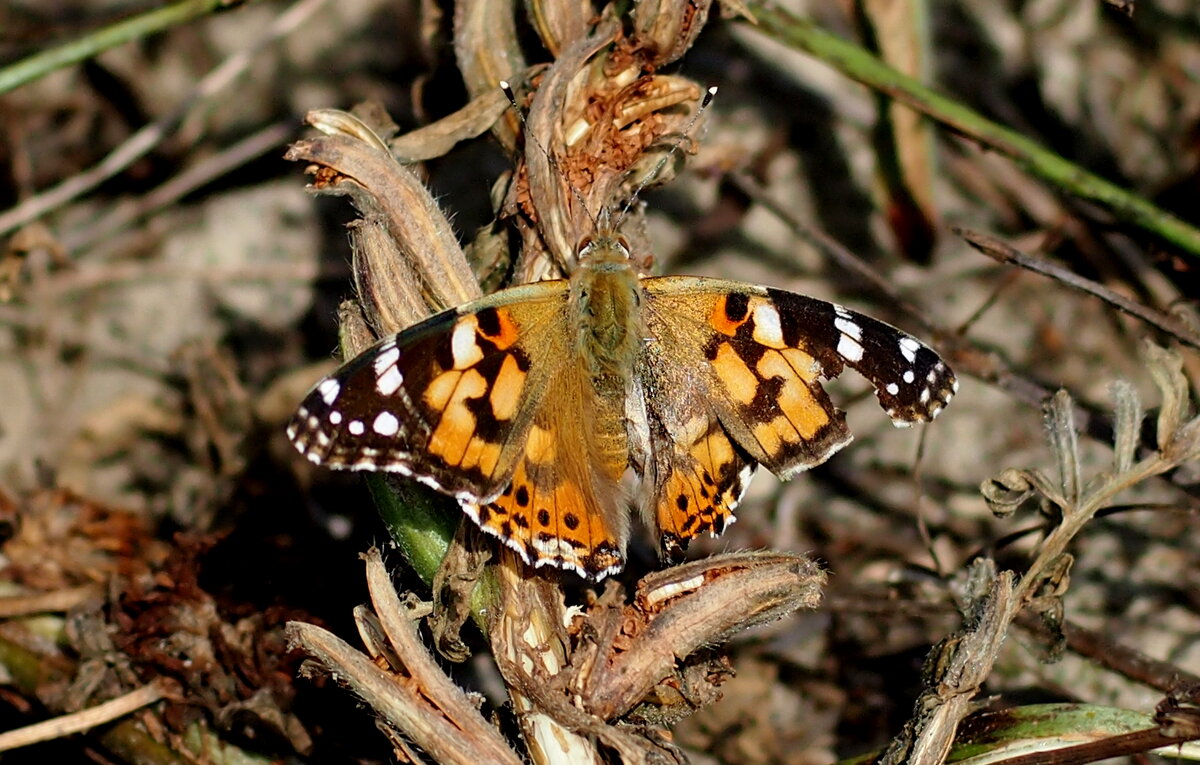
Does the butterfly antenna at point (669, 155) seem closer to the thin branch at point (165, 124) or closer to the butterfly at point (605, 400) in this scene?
the butterfly at point (605, 400)

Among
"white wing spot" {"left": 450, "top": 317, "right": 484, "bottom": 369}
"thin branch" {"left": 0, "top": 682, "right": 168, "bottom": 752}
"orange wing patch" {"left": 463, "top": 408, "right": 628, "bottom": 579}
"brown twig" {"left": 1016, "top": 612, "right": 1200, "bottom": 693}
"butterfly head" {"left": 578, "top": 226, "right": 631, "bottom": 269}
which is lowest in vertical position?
"brown twig" {"left": 1016, "top": 612, "right": 1200, "bottom": 693}

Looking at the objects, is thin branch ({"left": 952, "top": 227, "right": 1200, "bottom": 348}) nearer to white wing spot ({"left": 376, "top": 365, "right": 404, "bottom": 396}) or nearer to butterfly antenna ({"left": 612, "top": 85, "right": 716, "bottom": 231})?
butterfly antenna ({"left": 612, "top": 85, "right": 716, "bottom": 231})

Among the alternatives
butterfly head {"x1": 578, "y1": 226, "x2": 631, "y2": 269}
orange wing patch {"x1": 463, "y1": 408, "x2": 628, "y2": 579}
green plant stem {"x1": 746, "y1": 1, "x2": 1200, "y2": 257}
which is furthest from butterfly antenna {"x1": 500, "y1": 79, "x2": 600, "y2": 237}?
green plant stem {"x1": 746, "y1": 1, "x2": 1200, "y2": 257}

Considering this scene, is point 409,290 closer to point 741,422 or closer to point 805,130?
point 741,422

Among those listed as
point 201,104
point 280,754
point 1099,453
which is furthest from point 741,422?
point 201,104

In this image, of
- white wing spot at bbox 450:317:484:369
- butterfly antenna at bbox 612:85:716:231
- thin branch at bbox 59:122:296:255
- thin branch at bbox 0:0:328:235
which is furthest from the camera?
thin branch at bbox 59:122:296:255

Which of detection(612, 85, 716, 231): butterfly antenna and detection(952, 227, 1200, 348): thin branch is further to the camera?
detection(952, 227, 1200, 348): thin branch
